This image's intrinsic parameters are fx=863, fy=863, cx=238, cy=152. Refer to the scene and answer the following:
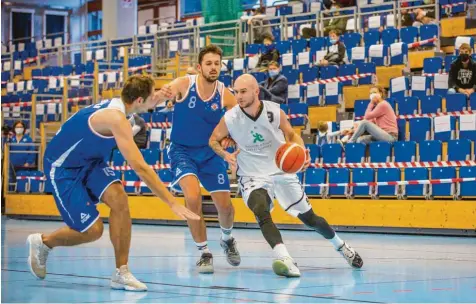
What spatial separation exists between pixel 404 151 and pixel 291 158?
734 cm

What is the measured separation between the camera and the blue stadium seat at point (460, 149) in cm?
1398

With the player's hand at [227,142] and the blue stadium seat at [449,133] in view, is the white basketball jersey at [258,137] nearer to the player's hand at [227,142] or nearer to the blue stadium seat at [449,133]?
the player's hand at [227,142]

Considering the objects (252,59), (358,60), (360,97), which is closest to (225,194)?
(360,97)

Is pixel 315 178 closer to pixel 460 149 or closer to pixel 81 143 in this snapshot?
pixel 460 149

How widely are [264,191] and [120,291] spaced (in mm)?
2081

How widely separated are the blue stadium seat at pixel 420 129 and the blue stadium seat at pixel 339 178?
137 centimetres

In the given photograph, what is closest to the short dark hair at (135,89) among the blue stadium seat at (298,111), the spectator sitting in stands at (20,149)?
the blue stadium seat at (298,111)

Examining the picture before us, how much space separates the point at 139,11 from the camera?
43.3 meters

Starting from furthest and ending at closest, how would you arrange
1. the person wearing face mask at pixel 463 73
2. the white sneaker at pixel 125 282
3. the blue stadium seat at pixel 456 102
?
the person wearing face mask at pixel 463 73
the blue stadium seat at pixel 456 102
the white sneaker at pixel 125 282

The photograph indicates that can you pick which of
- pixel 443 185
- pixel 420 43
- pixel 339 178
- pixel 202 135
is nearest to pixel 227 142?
pixel 202 135

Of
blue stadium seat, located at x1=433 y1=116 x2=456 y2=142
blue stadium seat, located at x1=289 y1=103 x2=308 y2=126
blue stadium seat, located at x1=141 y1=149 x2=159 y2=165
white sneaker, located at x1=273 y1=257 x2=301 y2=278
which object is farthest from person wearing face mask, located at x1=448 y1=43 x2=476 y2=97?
white sneaker, located at x1=273 y1=257 x2=301 y2=278

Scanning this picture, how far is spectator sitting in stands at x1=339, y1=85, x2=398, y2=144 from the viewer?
15008 mm

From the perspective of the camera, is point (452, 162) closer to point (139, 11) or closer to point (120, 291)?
point (120, 291)

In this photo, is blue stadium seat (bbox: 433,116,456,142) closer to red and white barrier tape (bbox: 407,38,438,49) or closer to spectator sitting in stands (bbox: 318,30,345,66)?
red and white barrier tape (bbox: 407,38,438,49)
